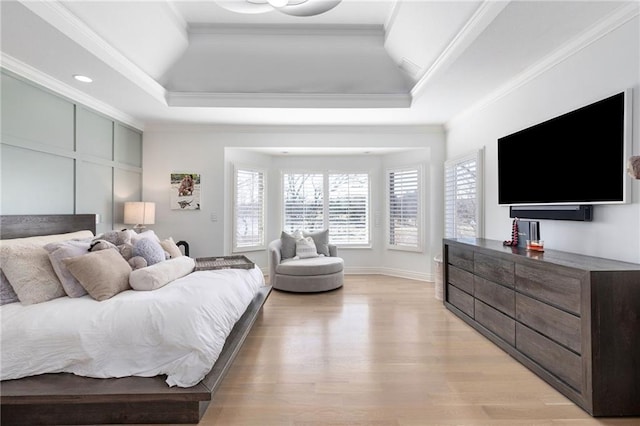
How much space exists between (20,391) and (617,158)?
4105mm

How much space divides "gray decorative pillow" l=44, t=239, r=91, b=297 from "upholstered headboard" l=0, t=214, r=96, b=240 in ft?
2.84

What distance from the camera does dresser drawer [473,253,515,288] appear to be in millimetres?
2568

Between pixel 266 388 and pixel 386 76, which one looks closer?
pixel 266 388

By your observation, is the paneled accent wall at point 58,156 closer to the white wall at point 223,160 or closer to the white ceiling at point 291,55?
the white ceiling at point 291,55

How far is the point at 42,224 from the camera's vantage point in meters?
2.89

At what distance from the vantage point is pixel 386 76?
378cm

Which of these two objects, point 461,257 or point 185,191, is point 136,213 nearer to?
point 185,191

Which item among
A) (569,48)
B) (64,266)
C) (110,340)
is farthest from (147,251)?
(569,48)

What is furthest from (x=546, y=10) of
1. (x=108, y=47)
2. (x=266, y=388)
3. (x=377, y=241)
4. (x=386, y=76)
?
(x=377, y=241)

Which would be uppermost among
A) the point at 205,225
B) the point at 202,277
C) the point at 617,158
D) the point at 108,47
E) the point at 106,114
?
the point at 108,47

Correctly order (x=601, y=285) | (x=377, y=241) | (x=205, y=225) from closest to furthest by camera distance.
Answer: (x=601, y=285)
(x=205, y=225)
(x=377, y=241)

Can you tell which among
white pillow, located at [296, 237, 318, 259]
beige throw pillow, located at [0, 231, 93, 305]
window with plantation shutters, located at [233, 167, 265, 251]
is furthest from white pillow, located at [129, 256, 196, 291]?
window with plantation shutters, located at [233, 167, 265, 251]

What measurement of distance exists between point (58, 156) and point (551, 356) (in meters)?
4.89

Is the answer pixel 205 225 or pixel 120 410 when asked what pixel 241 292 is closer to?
pixel 120 410
